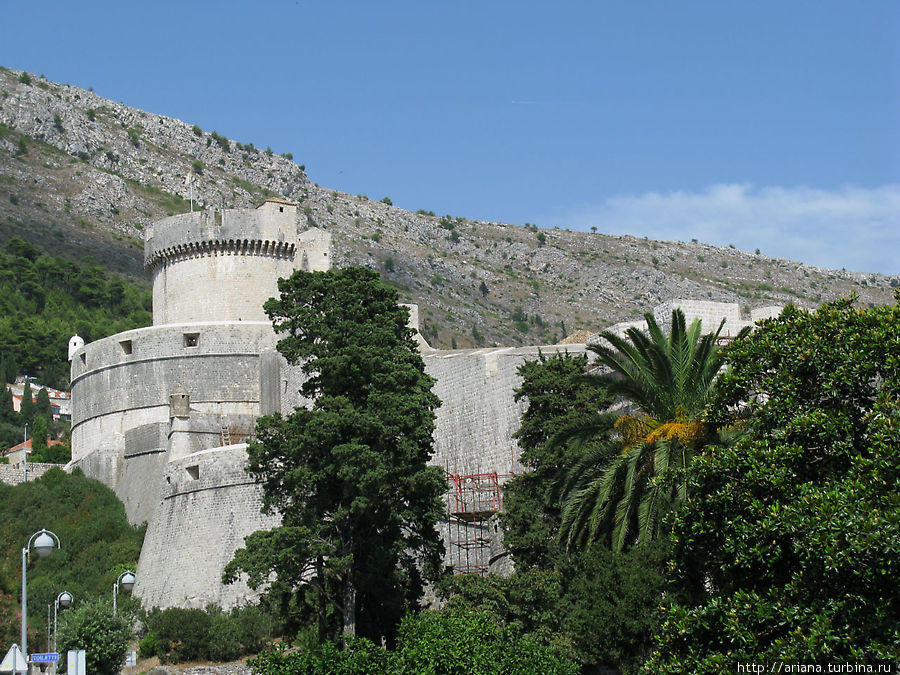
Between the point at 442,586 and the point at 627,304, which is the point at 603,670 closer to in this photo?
the point at 442,586

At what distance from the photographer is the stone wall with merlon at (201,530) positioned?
32.1 metres

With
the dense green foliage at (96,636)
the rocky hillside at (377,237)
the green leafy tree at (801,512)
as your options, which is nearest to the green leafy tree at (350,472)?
the dense green foliage at (96,636)

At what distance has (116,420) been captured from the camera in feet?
136

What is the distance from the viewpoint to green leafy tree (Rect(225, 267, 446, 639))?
2342 centimetres

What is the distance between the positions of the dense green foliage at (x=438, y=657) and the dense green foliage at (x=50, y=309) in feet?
213

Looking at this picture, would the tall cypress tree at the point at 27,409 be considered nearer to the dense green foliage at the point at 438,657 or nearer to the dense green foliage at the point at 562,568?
the dense green foliage at the point at 562,568

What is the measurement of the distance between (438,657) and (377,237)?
8930 cm

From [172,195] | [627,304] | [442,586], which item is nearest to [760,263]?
[627,304]

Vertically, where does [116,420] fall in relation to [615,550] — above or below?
above

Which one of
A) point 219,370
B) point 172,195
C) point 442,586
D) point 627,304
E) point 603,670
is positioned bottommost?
point 603,670

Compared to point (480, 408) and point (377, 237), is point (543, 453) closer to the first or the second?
point (480, 408)

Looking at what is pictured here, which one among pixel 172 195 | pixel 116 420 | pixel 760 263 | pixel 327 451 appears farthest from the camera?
pixel 760 263

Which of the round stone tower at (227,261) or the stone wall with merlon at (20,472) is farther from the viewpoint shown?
the stone wall with merlon at (20,472)

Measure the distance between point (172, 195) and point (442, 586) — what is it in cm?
8785
